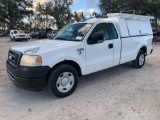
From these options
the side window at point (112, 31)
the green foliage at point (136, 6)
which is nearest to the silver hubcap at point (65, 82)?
the side window at point (112, 31)

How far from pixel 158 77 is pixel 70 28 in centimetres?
327

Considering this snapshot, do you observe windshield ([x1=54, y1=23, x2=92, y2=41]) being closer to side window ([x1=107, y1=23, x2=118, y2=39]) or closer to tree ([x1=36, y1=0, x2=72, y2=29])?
side window ([x1=107, y1=23, x2=118, y2=39])

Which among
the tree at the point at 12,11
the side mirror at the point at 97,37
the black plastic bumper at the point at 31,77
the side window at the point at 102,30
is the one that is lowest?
the black plastic bumper at the point at 31,77

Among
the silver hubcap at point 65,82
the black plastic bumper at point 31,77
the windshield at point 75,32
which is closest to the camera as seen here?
the black plastic bumper at point 31,77

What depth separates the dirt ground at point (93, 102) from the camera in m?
3.46

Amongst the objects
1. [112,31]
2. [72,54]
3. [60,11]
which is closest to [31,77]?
[72,54]

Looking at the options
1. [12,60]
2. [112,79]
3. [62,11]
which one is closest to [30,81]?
[12,60]

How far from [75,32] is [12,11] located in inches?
1866

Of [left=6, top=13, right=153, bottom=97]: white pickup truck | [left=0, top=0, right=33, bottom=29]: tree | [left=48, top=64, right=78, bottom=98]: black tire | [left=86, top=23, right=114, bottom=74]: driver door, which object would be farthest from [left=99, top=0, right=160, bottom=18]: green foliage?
[left=0, top=0, right=33, bottom=29]: tree

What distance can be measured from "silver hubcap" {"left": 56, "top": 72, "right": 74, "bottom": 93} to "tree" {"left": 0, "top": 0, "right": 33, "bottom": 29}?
4800 centimetres

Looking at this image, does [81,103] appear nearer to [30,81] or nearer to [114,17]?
[30,81]

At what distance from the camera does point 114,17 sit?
593cm

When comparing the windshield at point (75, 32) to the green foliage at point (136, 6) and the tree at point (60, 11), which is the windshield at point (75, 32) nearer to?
the green foliage at point (136, 6)

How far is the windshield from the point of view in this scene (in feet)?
15.6
